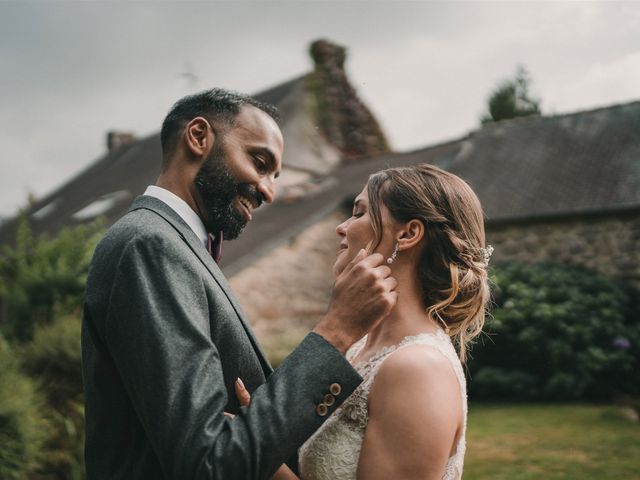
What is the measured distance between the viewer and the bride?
2.07m

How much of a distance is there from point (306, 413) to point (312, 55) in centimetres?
2051

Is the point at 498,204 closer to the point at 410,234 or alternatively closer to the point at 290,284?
the point at 290,284

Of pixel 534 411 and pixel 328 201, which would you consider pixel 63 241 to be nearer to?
pixel 328 201

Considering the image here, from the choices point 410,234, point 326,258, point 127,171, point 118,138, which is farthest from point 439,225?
point 118,138

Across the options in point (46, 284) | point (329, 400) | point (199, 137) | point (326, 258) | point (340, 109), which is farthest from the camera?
point (340, 109)

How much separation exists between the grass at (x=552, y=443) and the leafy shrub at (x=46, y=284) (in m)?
6.15

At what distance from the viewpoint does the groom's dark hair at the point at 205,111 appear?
243cm

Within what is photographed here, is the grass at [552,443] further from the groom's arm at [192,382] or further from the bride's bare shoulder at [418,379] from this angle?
the groom's arm at [192,382]

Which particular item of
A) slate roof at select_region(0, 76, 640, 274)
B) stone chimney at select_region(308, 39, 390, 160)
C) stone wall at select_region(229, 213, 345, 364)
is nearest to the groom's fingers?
stone wall at select_region(229, 213, 345, 364)

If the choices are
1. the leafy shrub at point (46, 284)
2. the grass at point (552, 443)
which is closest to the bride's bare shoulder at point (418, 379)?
the grass at point (552, 443)

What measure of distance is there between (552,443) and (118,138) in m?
25.1

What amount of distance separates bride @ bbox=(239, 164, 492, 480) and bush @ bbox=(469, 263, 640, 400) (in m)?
9.19

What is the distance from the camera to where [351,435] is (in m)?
2.30

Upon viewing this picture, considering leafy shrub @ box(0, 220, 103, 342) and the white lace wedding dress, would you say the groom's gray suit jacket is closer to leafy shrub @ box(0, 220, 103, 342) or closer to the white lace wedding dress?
the white lace wedding dress
